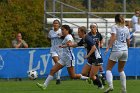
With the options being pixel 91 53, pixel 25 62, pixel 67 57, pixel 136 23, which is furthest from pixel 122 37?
pixel 136 23

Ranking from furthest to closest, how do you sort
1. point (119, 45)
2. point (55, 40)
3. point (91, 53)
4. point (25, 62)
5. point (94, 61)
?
point (25, 62) < point (55, 40) < point (94, 61) < point (91, 53) < point (119, 45)

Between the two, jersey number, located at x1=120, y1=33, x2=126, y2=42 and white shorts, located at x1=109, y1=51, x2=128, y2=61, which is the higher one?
jersey number, located at x1=120, y1=33, x2=126, y2=42

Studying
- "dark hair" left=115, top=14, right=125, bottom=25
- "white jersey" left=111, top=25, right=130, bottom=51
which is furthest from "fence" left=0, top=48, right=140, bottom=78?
"dark hair" left=115, top=14, right=125, bottom=25

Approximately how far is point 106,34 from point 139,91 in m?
12.4

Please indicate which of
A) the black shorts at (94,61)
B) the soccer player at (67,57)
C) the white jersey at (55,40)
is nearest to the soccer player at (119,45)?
the black shorts at (94,61)

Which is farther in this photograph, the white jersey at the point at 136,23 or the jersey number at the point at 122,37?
the white jersey at the point at 136,23

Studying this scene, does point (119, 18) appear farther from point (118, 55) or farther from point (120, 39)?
point (118, 55)

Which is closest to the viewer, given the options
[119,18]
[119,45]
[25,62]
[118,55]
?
[119,18]

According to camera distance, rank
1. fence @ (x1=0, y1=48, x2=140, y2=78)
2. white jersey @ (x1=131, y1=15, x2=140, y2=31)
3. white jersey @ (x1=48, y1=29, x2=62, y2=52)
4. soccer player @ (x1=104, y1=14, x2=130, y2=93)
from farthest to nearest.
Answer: white jersey @ (x1=131, y1=15, x2=140, y2=31)
fence @ (x1=0, y1=48, x2=140, y2=78)
white jersey @ (x1=48, y1=29, x2=62, y2=52)
soccer player @ (x1=104, y1=14, x2=130, y2=93)

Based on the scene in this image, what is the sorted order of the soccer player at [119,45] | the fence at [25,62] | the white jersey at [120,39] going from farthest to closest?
the fence at [25,62], the white jersey at [120,39], the soccer player at [119,45]

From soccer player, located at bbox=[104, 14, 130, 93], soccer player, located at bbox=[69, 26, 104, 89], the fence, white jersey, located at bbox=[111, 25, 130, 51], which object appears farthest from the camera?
the fence

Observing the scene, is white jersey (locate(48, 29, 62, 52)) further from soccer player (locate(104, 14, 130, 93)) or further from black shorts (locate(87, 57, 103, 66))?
soccer player (locate(104, 14, 130, 93))

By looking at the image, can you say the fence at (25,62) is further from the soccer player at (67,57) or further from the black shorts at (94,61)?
the black shorts at (94,61)

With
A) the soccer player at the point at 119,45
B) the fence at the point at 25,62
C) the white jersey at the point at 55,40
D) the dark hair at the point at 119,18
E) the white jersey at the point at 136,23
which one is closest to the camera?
the dark hair at the point at 119,18
